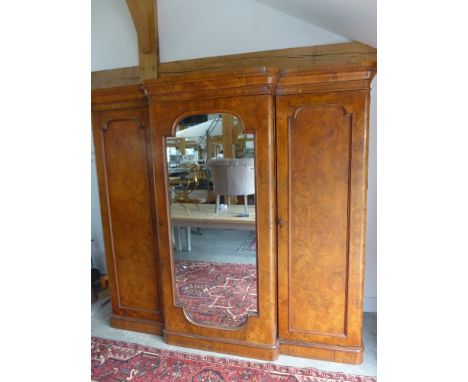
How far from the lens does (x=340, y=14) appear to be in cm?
170

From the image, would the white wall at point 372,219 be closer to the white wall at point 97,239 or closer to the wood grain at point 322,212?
the wood grain at point 322,212

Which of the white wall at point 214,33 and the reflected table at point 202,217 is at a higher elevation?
the white wall at point 214,33

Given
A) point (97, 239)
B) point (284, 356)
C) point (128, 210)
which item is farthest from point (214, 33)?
point (284, 356)

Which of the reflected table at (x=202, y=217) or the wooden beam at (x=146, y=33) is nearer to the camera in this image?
the reflected table at (x=202, y=217)

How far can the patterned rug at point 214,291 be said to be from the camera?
1.93 m

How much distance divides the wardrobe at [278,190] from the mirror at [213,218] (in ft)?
0.16

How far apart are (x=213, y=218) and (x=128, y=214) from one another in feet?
2.11

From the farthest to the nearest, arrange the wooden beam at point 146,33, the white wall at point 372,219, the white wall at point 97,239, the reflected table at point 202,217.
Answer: the white wall at point 97,239 < the wooden beam at point 146,33 < the white wall at point 372,219 < the reflected table at point 202,217

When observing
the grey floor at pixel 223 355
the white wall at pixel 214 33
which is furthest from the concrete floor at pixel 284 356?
the white wall at pixel 214 33
